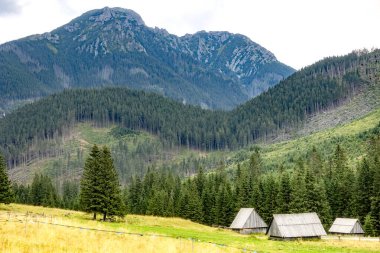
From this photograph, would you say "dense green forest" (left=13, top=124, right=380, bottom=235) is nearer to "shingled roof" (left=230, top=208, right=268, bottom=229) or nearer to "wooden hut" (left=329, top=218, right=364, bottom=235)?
"wooden hut" (left=329, top=218, right=364, bottom=235)

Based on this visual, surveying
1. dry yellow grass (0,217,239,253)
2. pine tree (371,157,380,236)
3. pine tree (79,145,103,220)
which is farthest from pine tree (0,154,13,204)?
pine tree (371,157,380,236)

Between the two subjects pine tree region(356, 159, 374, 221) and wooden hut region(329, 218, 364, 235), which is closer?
wooden hut region(329, 218, 364, 235)

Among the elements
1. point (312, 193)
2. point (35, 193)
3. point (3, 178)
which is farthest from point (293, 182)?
point (35, 193)

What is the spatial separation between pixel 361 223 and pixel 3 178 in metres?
72.4

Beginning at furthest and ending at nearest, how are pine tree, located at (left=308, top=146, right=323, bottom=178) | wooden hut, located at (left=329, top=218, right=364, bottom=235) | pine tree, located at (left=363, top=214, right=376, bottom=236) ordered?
pine tree, located at (left=308, top=146, right=323, bottom=178)
pine tree, located at (left=363, top=214, right=376, bottom=236)
wooden hut, located at (left=329, top=218, right=364, bottom=235)

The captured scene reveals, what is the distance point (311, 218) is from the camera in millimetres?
79938

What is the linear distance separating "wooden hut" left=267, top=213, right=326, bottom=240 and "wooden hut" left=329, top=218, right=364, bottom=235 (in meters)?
8.05

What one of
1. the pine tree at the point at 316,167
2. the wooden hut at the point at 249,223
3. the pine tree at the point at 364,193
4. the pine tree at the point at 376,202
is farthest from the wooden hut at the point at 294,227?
the pine tree at the point at 316,167

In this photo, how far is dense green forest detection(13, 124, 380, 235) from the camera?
93.1 meters

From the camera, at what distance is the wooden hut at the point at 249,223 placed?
92125mm

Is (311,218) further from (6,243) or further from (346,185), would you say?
(6,243)

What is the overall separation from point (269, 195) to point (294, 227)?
2457cm

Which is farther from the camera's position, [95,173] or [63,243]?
[95,173]

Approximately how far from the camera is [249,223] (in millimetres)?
92562
